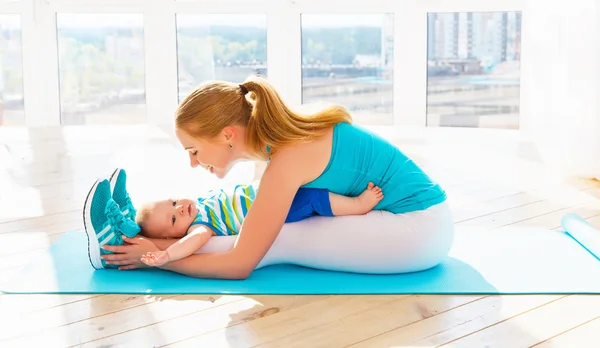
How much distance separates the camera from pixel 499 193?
345 cm

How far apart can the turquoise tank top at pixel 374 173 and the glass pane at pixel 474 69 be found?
3.47 meters

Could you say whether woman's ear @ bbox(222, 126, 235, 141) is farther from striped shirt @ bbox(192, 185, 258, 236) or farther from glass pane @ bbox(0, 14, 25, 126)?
glass pane @ bbox(0, 14, 25, 126)

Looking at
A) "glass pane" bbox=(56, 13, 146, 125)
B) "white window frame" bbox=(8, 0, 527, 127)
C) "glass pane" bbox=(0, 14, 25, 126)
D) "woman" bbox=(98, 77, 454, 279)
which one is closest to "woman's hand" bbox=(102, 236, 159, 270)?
"woman" bbox=(98, 77, 454, 279)

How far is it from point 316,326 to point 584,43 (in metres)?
2.55

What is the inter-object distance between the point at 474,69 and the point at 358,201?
3729 mm

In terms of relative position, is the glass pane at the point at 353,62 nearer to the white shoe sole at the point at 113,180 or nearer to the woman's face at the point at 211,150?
the white shoe sole at the point at 113,180

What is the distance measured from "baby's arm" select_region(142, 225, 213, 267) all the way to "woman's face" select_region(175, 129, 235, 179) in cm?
22

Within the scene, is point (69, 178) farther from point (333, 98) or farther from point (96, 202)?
point (333, 98)

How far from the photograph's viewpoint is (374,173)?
88.4 inches

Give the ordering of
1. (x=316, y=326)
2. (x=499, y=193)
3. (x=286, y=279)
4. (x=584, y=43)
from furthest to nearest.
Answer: (x=584, y=43) → (x=499, y=193) → (x=286, y=279) → (x=316, y=326)

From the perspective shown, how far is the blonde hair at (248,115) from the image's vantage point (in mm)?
2090

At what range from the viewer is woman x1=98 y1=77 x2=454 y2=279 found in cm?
210

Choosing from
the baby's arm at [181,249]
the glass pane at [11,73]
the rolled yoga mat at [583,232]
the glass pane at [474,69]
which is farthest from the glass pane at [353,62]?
the baby's arm at [181,249]

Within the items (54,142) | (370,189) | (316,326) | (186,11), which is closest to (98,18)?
(186,11)
